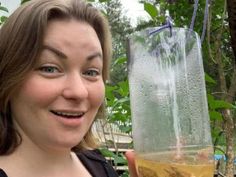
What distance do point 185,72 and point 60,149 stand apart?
0.33 m

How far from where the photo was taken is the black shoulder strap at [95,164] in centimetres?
112

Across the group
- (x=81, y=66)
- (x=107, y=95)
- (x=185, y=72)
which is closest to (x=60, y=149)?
(x=81, y=66)

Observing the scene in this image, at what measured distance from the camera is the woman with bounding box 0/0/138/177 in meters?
0.87

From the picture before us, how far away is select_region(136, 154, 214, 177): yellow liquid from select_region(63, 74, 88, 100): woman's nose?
196 mm

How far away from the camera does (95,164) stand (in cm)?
115

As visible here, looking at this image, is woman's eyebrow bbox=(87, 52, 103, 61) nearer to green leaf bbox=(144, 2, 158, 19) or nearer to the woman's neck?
the woman's neck

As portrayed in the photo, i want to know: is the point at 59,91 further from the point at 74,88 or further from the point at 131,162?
the point at 131,162

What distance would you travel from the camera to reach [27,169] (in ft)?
3.06

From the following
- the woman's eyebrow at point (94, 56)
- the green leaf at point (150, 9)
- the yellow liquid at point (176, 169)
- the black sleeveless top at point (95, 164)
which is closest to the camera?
the yellow liquid at point (176, 169)

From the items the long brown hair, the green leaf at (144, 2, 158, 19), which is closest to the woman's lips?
the long brown hair

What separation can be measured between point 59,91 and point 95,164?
36cm

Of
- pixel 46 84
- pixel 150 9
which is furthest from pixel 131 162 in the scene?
pixel 150 9

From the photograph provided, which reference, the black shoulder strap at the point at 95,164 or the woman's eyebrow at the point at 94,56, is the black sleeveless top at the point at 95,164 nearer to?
the black shoulder strap at the point at 95,164

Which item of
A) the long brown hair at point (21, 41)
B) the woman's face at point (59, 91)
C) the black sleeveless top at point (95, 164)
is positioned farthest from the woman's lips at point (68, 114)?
the black sleeveless top at point (95, 164)
